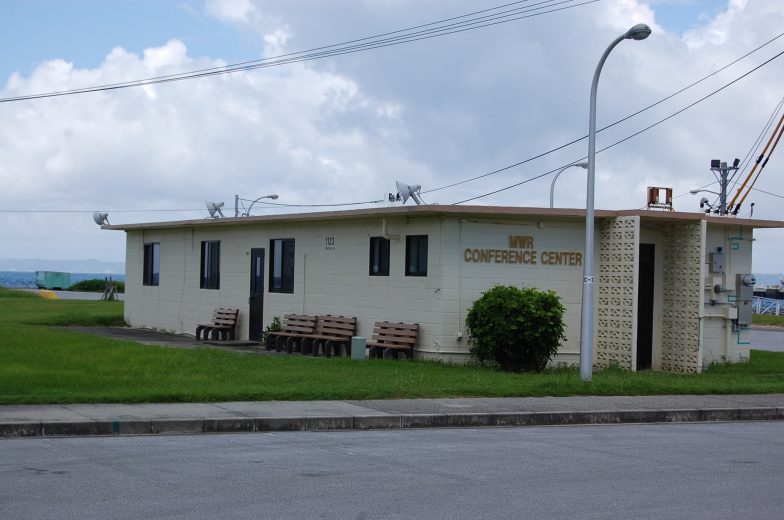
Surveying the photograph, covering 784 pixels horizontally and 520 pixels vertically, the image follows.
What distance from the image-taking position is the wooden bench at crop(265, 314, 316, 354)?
78.7 ft

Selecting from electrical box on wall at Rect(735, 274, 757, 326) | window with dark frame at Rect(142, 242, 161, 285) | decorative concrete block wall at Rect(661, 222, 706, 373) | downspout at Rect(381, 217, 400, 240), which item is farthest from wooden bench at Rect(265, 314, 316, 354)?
electrical box on wall at Rect(735, 274, 757, 326)

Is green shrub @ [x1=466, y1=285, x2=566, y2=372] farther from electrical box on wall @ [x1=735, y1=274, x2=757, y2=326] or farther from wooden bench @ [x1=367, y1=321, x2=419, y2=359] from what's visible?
electrical box on wall @ [x1=735, y1=274, x2=757, y2=326]

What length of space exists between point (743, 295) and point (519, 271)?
6.29m

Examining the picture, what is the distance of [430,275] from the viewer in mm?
21109

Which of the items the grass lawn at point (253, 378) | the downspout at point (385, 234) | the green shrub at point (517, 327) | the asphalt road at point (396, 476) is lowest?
the asphalt road at point (396, 476)

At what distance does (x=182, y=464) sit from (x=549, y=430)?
18.1 ft

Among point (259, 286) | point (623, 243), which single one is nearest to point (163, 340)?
point (259, 286)

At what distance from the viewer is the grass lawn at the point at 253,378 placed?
1451 centimetres

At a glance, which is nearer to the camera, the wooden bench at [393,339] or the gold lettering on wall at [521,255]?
the gold lettering on wall at [521,255]

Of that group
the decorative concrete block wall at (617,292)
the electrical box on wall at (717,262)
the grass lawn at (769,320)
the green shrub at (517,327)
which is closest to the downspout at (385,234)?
the green shrub at (517,327)

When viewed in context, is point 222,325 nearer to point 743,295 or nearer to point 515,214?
point 515,214

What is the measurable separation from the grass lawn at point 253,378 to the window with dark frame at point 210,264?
21.2 feet

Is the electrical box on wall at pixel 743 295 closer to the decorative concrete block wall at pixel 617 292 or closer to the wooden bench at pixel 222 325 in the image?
the decorative concrete block wall at pixel 617 292

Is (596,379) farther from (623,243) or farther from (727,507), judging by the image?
(727,507)
